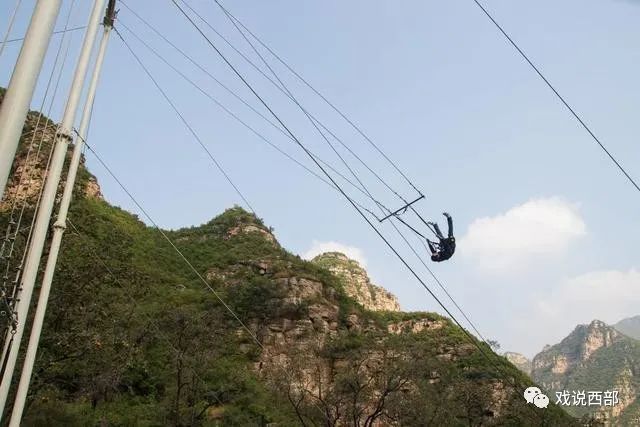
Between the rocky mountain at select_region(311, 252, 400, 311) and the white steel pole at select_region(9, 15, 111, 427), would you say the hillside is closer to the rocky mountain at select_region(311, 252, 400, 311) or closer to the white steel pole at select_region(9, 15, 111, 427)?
the white steel pole at select_region(9, 15, 111, 427)

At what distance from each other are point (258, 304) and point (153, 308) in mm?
12834

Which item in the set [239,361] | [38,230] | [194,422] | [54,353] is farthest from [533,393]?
[38,230]

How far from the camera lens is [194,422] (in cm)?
2602

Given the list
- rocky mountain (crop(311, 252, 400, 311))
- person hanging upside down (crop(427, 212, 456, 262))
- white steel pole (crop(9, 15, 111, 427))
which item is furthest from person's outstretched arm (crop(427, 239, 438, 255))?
rocky mountain (crop(311, 252, 400, 311))

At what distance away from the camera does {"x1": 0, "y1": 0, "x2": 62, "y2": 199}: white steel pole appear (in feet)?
11.9

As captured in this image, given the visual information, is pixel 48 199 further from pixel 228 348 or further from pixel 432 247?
pixel 228 348

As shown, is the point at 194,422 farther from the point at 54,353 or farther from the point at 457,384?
the point at 457,384

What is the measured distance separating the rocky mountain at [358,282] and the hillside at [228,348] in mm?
26832

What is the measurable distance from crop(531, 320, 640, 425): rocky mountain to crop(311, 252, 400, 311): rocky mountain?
31.1 m

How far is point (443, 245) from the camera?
36.1 ft

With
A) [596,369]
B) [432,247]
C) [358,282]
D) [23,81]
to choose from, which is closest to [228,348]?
[432,247]

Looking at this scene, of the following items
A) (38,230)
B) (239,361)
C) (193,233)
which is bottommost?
(38,230)

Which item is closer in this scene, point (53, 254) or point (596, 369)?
point (53, 254)

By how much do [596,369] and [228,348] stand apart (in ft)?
348
